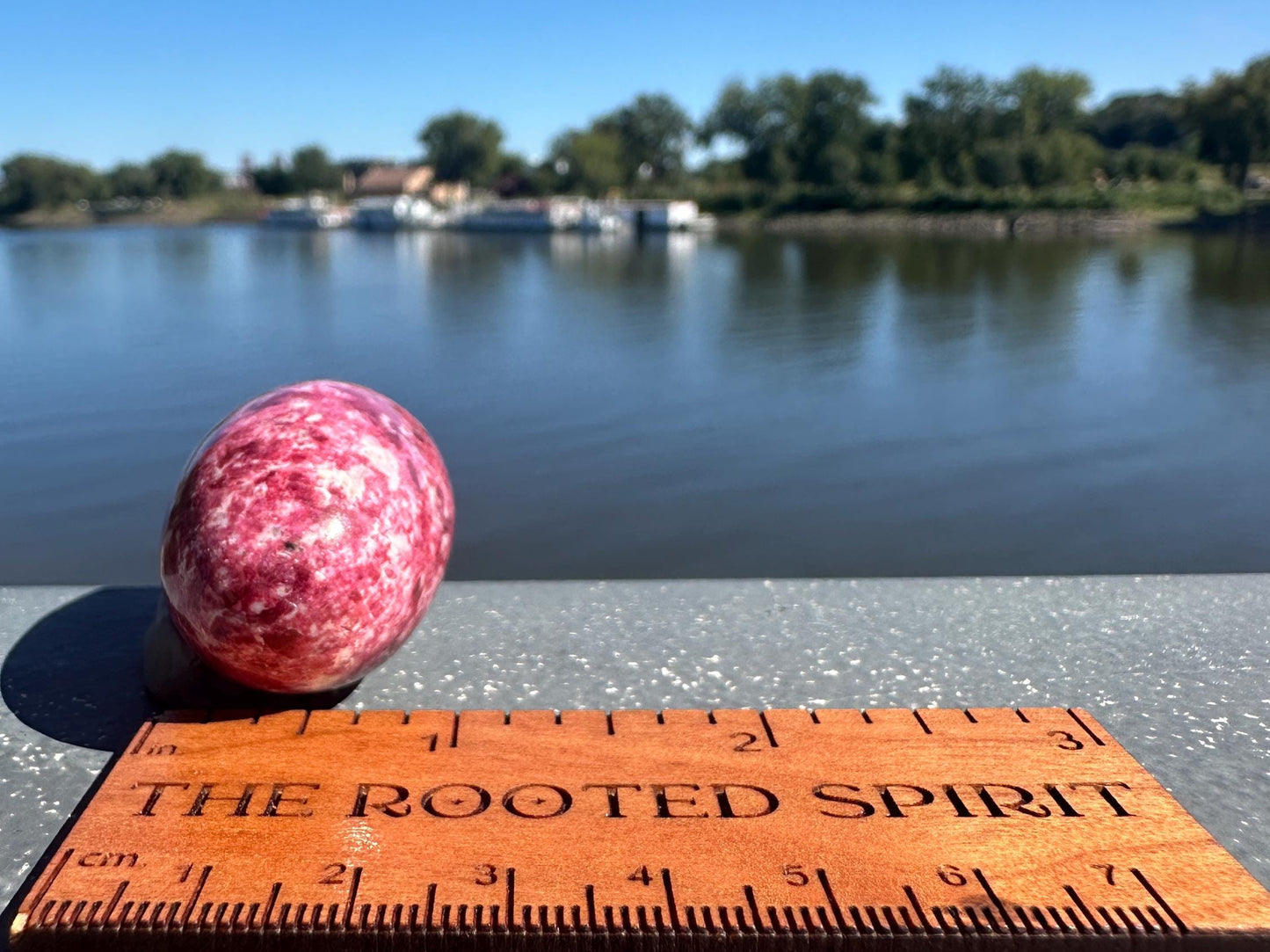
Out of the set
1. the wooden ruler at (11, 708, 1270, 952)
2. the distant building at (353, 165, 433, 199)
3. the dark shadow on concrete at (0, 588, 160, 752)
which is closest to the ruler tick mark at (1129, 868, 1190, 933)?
the wooden ruler at (11, 708, 1270, 952)

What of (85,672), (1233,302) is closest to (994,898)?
(85,672)

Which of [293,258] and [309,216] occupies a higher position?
[309,216]

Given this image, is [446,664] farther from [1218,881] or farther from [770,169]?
[770,169]

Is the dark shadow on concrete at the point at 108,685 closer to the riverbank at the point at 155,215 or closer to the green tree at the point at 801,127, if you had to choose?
the green tree at the point at 801,127

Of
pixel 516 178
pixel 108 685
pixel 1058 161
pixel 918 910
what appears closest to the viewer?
pixel 918 910

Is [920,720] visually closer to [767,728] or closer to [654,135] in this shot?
[767,728]

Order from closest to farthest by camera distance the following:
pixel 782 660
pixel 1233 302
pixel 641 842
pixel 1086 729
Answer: pixel 641 842, pixel 1086 729, pixel 782 660, pixel 1233 302

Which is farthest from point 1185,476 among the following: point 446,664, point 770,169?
point 770,169

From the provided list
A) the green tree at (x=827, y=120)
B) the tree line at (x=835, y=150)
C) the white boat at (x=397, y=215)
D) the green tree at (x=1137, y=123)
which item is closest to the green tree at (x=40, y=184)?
the tree line at (x=835, y=150)

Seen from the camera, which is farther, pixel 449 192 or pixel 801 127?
pixel 449 192
